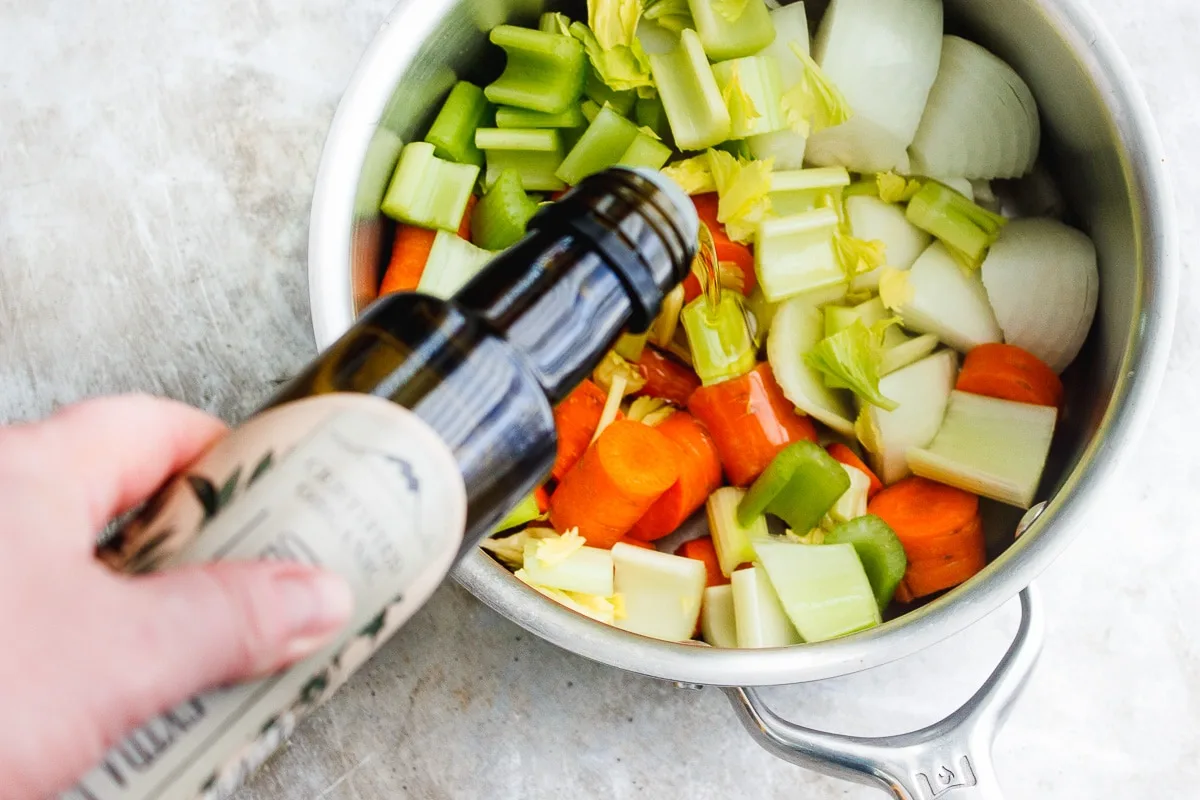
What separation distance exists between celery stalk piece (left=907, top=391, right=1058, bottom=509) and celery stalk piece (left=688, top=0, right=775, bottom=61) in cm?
35

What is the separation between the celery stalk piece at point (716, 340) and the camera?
78cm

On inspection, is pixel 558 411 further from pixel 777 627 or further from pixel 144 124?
pixel 144 124

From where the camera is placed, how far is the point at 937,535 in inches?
29.4

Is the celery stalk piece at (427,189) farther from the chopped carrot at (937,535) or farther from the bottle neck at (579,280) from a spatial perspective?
the chopped carrot at (937,535)

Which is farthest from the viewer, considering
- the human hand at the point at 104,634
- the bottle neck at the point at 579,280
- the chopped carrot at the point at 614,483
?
the chopped carrot at the point at 614,483

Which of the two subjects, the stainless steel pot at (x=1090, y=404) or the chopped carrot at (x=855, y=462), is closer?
the stainless steel pot at (x=1090, y=404)

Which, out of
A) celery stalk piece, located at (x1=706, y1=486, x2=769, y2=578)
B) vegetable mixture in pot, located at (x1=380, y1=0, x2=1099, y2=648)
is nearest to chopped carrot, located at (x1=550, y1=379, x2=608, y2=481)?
vegetable mixture in pot, located at (x1=380, y1=0, x2=1099, y2=648)

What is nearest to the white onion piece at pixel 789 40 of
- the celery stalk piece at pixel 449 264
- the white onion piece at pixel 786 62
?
the white onion piece at pixel 786 62

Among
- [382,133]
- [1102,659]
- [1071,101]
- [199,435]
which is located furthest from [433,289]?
[1102,659]

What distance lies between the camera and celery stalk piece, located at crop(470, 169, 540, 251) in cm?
75

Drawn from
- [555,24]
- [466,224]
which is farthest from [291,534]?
[555,24]

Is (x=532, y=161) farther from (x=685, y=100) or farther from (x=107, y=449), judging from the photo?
(x=107, y=449)

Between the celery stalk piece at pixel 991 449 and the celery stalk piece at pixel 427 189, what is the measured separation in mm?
443

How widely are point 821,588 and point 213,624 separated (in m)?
0.48
